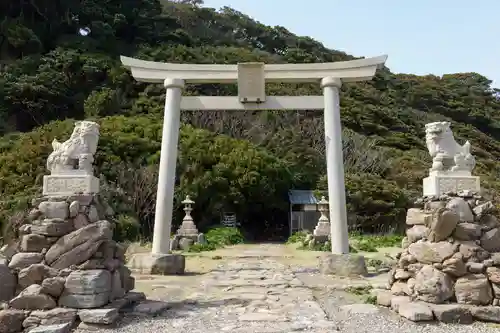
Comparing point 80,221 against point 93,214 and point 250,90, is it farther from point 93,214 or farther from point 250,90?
point 250,90

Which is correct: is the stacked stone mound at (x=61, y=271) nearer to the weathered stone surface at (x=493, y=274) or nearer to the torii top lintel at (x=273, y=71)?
the weathered stone surface at (x=493, y=274)

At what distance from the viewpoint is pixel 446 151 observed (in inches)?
243

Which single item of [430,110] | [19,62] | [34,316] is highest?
[430,110]

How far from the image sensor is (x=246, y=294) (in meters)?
6.92

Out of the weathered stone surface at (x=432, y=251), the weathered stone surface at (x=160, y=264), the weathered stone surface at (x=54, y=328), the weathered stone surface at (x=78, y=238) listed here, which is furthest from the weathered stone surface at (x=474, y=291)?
the weathered stone surface at (x=160, y=264)

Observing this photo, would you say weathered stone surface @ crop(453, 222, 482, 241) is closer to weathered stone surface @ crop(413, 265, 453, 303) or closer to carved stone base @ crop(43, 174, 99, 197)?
weathered stone surface @ crop(413, 265, 453, 303)

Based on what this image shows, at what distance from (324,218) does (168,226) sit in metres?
9.60

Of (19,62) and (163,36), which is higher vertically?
(163,36)

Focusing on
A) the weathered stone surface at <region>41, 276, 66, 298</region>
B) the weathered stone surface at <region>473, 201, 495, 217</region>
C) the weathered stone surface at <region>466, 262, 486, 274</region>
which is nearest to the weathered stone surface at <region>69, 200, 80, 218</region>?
the weathered stone surface at <region>41, 276, 66, 298</region>

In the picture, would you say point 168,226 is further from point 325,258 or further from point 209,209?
point 209,209

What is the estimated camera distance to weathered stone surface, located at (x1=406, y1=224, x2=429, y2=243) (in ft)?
19.2

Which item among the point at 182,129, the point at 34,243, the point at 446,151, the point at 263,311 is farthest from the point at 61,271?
the point at 182,129

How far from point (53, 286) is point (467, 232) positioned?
4.93m

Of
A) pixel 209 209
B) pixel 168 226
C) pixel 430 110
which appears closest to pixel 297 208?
pixel 209 209
